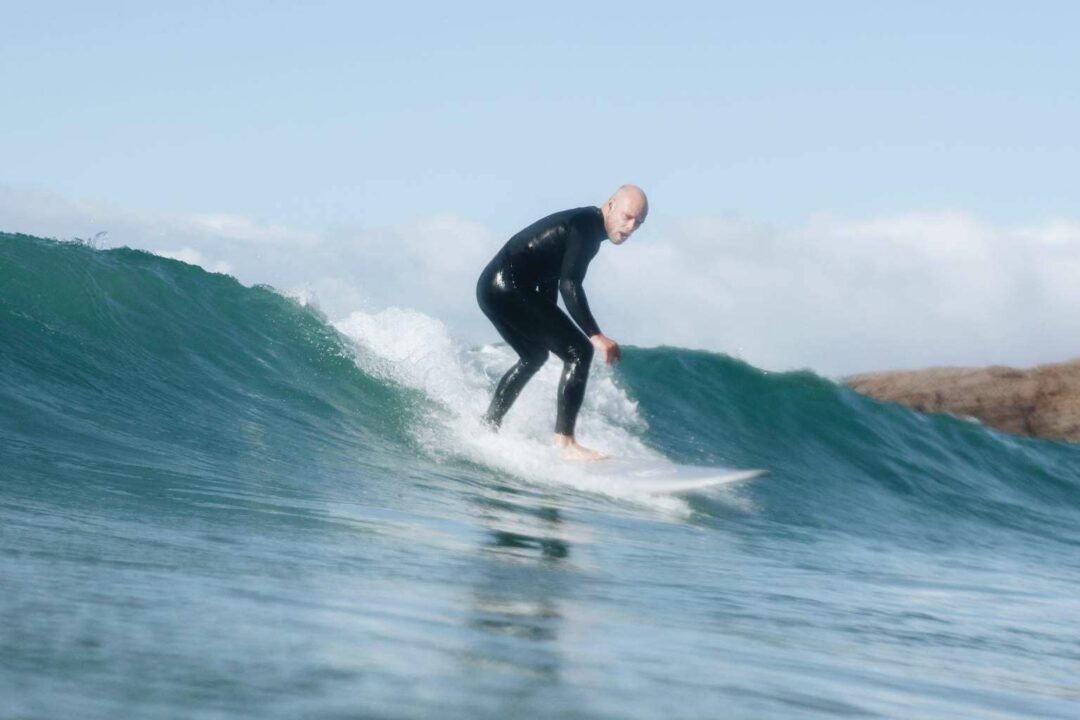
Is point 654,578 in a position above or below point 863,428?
below

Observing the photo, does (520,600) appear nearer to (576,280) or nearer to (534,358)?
(576,280)

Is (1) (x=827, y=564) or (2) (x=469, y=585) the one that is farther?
(1) (x=827, y=564)

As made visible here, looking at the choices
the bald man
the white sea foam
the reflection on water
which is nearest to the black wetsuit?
the bald man

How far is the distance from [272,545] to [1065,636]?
107 inches

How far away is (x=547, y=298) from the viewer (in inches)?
294

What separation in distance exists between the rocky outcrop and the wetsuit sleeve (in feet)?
46.6

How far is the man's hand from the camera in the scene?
687cm

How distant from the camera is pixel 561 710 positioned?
7.05 feet

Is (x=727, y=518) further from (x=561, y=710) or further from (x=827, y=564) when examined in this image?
(x=561, y=710)

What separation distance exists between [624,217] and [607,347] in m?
0.78

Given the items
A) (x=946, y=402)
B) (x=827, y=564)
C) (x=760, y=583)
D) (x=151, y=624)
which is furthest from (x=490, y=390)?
(x=946, y=402)

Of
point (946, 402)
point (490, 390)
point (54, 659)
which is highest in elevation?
point (946, 402)

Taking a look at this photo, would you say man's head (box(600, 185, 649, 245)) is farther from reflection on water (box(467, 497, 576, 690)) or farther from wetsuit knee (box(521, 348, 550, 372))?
reflection on water (box(467, 497, 576, 690))

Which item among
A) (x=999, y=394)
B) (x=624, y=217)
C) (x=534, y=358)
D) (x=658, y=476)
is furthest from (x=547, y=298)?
(x=999, y=394)
